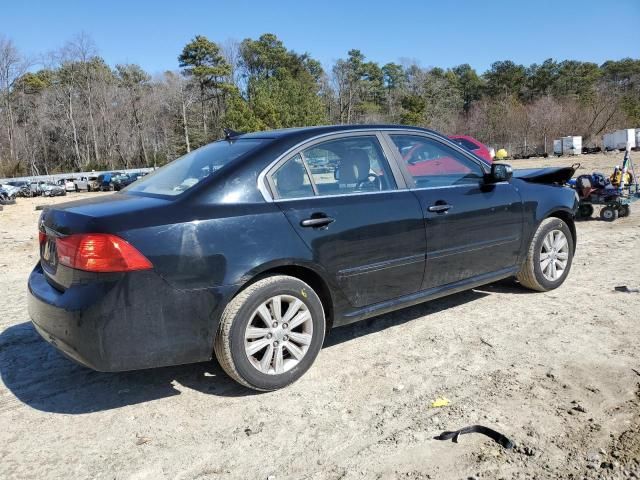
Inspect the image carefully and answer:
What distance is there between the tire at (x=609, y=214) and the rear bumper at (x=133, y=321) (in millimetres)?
8694

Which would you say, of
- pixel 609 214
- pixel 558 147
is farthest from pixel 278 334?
pixel 558 147

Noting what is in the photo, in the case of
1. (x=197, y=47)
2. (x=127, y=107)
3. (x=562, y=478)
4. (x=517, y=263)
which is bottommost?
(x=562, y=478)

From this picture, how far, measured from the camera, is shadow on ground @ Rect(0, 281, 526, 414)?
336 centimetres

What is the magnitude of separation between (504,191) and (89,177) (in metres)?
50.2

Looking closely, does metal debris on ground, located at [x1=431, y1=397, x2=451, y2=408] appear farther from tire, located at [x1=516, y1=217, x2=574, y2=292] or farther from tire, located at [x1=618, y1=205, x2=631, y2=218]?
tire, located at [x1=618, y1=205, x2=631, y2=218]

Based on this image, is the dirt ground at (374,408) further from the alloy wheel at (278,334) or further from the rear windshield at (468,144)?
the rear windshield at (468,144)

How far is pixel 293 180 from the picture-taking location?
3.50 m

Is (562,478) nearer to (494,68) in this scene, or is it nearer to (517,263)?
(517,263)

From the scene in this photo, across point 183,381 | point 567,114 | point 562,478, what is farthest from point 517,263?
point 567,114

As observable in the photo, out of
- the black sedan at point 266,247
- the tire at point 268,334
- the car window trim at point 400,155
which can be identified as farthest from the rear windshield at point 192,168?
the car window trim at point 400,155

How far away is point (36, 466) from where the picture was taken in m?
2.69

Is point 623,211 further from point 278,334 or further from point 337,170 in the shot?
point 278,334

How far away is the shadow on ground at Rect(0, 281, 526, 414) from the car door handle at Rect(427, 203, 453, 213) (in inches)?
42.7

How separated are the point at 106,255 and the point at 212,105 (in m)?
75.5
